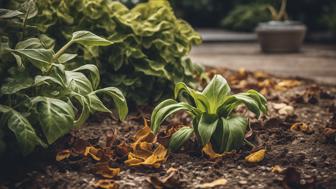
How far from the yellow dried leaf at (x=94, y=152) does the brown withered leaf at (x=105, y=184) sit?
21 centimetres

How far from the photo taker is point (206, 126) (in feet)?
6.17

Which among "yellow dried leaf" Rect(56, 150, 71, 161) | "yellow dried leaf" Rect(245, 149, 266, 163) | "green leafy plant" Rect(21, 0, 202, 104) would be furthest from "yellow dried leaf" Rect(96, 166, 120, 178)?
"green leafy plant" Rect(21, 0, 202, 104)

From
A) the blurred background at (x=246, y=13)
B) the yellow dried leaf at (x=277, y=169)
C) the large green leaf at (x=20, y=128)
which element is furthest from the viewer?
the blurred background at (x=246, y=13)

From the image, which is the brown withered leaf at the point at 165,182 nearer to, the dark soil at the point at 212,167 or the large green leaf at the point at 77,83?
the dark soil at the point at 212,167

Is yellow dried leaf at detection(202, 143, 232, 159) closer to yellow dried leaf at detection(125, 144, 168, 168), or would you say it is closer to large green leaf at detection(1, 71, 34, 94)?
yellow dried leaf at detection(125, 144, 168, 168)

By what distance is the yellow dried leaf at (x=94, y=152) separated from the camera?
6.21 feet

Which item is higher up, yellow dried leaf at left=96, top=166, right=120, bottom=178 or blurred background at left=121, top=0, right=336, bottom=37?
yellow dried leaf at left=96, top=166, right=120, bottom=178

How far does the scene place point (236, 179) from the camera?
172cm

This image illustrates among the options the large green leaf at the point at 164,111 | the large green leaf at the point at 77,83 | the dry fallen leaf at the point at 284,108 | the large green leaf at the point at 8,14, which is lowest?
the dry fallen leaf at the point at 284,108

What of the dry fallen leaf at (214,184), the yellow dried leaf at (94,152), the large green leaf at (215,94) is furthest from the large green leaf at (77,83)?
the dry fallen leaf at (214,184)

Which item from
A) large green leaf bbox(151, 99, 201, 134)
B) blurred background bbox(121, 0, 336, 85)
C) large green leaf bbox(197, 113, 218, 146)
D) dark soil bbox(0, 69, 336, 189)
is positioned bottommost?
blurred background bbox(121, 0, 336, 85)

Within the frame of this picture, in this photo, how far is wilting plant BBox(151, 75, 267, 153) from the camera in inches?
74.2

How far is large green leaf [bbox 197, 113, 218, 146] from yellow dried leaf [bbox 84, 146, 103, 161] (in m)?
0.44

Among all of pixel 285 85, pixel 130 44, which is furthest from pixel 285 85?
pixel 130 44
